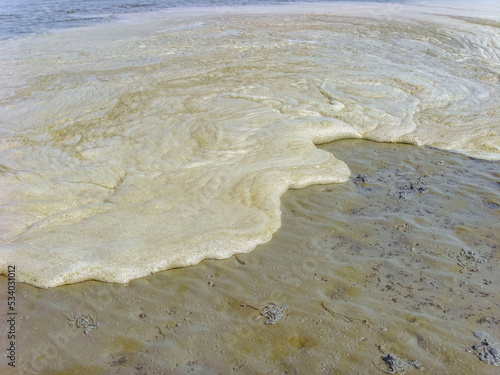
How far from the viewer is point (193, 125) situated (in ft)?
17.9

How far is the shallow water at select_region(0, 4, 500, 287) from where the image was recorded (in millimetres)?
3525

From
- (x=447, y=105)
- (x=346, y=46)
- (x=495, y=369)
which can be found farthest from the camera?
(x=346, y=46)

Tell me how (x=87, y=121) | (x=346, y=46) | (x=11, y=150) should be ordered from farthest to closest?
1. (x=346, y=46)
2. (x=87, y=121)
3. (x=11, y=150)

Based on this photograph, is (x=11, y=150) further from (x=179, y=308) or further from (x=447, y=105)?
(x=447, y=105)

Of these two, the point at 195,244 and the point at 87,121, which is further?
the point at 87,121

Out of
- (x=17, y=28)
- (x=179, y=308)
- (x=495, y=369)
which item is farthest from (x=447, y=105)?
(x=17, y=28)

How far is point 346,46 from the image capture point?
29.7 feet

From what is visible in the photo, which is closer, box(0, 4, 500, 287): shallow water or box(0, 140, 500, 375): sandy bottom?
box(0, 140, 500, 375): sandy bottom

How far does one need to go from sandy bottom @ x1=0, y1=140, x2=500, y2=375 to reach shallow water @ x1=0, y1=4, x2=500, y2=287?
0.81 ft

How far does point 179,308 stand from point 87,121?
373 cm

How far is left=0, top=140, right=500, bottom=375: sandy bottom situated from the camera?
251 centimetres

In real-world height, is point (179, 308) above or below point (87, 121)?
below

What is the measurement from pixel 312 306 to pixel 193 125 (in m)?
3.29

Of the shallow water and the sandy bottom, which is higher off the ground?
the shallow water
